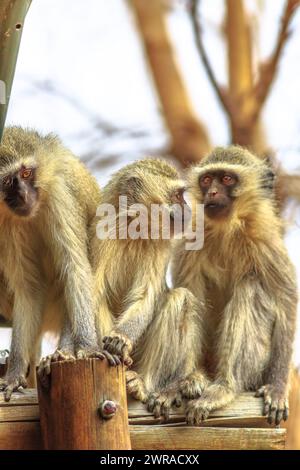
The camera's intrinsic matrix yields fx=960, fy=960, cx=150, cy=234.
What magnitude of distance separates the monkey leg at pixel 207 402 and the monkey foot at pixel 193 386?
0.03m

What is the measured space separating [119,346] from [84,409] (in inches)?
27.2

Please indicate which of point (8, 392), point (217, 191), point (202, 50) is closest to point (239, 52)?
point (202, 50)

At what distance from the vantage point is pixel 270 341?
19.9 feet

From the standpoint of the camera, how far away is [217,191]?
632 centimetres

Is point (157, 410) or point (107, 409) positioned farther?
point (157, 410)

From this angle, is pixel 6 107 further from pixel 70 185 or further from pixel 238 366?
pixel 238 366

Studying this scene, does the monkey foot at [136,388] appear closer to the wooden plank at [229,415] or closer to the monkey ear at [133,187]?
the wooden plank at [229,415]

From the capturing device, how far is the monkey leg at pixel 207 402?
541 cm

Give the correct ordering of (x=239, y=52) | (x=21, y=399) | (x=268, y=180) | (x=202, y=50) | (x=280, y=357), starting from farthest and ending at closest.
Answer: (x=239, y=52) < (x=202, y=50) < (x=268, y=180) < (x=280, y=357) < (x=21, y=399)

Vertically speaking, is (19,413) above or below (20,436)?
above

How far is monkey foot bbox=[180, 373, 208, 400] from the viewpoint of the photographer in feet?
18.2

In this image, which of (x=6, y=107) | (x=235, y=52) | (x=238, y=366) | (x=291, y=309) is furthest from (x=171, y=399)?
(x=235, y=52)

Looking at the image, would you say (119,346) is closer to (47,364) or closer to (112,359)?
(112,359)
